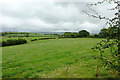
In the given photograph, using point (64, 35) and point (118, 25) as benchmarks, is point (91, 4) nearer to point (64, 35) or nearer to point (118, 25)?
point (118, 25)

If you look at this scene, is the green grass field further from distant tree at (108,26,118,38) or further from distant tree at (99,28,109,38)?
distant tree at (108,26,118,38)

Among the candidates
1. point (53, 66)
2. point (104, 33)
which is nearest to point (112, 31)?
point (104, 33)

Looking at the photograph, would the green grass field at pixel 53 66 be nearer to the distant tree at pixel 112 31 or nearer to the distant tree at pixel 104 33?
the distant tree at pixel 104 33

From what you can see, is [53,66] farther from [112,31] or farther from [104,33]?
[112,31]

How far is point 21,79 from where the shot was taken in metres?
4.43

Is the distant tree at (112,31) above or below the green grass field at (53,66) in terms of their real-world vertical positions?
above

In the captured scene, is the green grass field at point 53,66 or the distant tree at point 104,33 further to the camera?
the green grass field at point 53,66

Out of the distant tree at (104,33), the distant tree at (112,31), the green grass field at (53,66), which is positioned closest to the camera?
the distant tree at (112,31)

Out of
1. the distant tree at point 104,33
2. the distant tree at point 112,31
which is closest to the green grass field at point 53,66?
the distant tree at point 104,33

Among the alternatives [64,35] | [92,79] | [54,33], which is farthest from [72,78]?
[54,33]

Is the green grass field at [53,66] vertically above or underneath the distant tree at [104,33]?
underneath

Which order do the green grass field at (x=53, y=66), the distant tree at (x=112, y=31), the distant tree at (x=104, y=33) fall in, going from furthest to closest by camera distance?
1. the green grass field at (x=53, y=66)
2. the distant tree at (x=104, y=33)
3. the distant tree at (x=112, y=31)

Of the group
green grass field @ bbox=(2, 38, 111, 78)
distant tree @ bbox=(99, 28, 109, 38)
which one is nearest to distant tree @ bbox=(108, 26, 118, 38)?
distant tree @ bbox=(99, 28, 109, 38)

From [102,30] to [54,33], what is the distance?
77.1 metres
